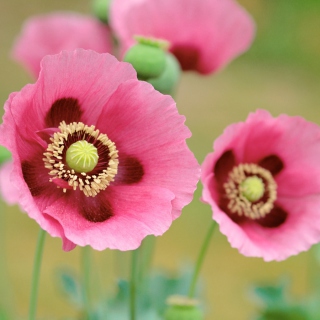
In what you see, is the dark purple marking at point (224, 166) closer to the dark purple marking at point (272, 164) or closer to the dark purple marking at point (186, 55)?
the dark purple marking at point (272, 164)

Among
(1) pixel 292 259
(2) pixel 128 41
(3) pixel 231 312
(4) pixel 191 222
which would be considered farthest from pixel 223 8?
A: (4) pixel 191 222

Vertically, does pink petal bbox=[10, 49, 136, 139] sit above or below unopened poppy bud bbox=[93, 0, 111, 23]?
below

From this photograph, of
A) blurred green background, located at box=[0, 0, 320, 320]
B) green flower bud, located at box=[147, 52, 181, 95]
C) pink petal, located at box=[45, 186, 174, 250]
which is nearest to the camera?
pink petal, located at box=[45, 186, 174, 250]

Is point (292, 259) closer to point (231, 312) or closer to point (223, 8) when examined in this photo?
point (231, 312)

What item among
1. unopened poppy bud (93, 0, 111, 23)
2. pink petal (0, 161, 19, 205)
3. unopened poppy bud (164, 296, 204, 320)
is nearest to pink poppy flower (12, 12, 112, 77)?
unopened poppy bud (93, 0, 111, 23)

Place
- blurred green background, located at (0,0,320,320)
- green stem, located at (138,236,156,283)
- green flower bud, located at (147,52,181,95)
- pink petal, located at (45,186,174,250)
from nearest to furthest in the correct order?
pink petal, located at (45,186,174,250) → green flower bud, located at (147,52,181,95) → green stem, located at (138,236,156,283) → blurred green background, located at (0,0,320,320)

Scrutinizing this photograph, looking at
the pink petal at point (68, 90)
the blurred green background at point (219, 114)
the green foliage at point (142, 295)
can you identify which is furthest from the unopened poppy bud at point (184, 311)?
the blurred green background at point (219, 114)

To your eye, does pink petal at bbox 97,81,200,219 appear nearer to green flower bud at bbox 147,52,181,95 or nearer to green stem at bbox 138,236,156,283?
green flower bud at bbox 147,52,181,95
